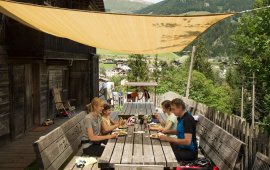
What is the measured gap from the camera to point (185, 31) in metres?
6.92

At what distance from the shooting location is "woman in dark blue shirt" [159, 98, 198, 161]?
596 cm

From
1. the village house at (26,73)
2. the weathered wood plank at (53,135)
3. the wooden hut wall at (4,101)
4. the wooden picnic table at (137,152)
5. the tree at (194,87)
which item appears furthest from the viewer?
the tree at (194,87)

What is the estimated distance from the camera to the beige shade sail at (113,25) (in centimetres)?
573

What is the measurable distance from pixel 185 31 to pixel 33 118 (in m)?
8.98

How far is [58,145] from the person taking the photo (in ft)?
19.4

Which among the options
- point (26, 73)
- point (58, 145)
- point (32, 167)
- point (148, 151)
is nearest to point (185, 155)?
point (148, 151)

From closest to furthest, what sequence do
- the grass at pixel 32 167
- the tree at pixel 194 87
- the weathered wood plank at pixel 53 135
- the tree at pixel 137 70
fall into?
1. the weathered wood plank at pixel 53 135
2. the grass at pixel 32 167
3. the tree at pixel 194 87
4. the tree at pixel 137 70

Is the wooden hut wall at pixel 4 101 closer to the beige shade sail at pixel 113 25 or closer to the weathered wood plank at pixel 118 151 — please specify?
the beige shade sail at pixel 113 25

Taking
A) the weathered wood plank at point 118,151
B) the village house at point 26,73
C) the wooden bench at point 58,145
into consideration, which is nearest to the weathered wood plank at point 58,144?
the wooden bench at point 58,145

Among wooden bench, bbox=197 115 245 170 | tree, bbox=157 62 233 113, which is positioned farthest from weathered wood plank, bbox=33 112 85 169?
tree, bbox=157 62 233 113

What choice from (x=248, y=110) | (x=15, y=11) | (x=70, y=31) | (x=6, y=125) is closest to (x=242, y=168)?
(x=70, y=31)

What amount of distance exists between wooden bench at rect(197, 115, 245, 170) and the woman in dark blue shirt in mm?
444

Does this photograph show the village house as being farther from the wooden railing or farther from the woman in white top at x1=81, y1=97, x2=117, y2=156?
the wooden railing

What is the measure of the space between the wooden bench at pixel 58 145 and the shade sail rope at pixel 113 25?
1.79 meters
